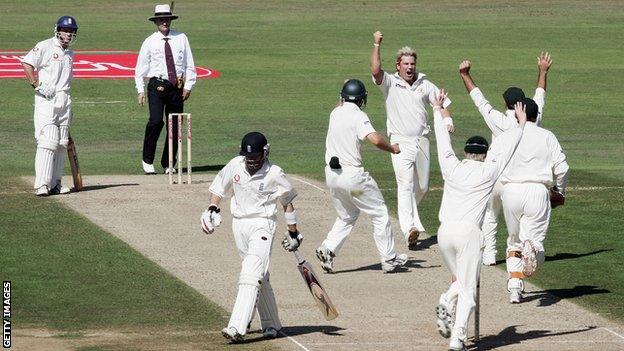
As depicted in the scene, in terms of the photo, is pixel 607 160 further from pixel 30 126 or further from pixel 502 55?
pixel 502 55

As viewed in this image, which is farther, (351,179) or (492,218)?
(492,218)

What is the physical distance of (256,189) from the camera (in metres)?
12.5

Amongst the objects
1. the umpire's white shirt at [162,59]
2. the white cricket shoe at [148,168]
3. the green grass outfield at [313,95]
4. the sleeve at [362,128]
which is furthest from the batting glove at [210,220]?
the white cricket shoe at [148,168]

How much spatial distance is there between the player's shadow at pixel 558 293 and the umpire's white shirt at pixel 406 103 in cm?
286

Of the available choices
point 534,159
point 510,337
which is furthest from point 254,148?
point 534,159

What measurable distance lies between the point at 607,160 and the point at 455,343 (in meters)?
12.2

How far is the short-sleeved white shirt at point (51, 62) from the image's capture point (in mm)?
19078

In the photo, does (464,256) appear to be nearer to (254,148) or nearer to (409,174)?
(254,148)

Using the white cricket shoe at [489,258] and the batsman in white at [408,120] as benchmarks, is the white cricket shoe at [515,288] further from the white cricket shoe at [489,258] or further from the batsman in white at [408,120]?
the batsman in white at [408,120]

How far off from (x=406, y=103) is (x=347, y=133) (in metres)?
1.84

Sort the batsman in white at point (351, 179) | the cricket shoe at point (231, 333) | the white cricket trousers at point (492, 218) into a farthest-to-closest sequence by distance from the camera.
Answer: the white cricket trousers at point (492, 218) → the batsman in white at point (351, 179) → the cricket shoe at point (231, 333)

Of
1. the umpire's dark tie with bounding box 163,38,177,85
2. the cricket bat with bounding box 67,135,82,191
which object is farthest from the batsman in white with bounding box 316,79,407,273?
the umpire's dark tie with bounding box 163,38,177,85

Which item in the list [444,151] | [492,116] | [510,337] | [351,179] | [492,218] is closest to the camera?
[444,151]

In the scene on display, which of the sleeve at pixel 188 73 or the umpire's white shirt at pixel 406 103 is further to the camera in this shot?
the sleeve at pixel 188 73
